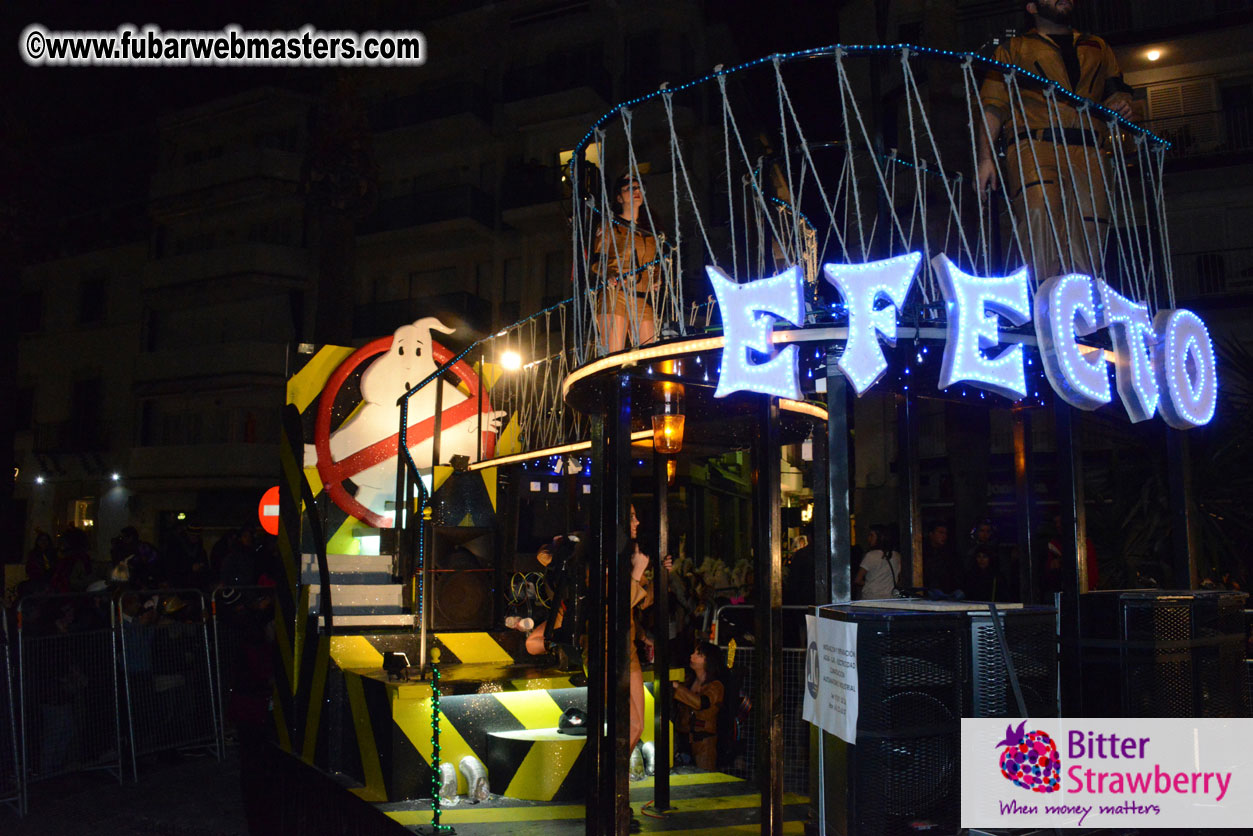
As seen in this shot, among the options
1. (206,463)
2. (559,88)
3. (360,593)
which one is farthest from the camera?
(206,463)

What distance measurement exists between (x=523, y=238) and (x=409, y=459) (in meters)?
21.8

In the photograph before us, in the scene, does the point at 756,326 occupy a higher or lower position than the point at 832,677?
higher

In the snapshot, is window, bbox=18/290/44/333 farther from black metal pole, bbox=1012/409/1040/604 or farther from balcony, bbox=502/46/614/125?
black metal pole, bbox=1012/409/1040/604

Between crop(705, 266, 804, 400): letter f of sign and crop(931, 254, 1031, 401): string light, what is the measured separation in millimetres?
640

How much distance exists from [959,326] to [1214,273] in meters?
19.3

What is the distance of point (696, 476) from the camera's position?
2720 cm

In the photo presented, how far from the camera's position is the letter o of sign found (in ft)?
16.0

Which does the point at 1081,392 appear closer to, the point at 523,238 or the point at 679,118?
the point at 679,118

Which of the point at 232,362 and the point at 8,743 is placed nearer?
the point at 8,743

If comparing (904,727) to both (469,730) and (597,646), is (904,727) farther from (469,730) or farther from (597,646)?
(469,730)

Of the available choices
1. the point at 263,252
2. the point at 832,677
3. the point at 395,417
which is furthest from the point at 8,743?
the point at 263,252

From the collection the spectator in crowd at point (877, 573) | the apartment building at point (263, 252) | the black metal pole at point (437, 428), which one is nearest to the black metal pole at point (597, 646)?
the black metal pole at point (437, 428)

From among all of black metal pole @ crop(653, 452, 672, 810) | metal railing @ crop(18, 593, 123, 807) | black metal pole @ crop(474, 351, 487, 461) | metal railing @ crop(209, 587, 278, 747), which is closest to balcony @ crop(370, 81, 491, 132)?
metal railing @ crop(209, 587, 278, 747)

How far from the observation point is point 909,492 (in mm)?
6172
